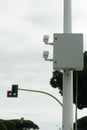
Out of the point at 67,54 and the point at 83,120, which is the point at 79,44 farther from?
the point at 83,120

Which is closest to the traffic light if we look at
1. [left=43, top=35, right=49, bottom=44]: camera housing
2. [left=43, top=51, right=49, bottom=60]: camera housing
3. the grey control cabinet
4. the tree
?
Answer: [left=43, top=51, right=49, bottom=60]: camera housing

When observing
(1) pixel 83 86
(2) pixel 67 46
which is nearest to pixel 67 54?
(2) pixel 67 46

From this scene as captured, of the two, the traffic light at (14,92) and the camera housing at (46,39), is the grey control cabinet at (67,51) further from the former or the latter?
the traffic light at (14,92)

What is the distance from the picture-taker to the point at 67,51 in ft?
52.2

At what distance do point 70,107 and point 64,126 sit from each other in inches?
23.4

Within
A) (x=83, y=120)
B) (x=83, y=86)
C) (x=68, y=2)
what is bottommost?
(x=83, y=120)

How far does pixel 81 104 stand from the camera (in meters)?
59.7

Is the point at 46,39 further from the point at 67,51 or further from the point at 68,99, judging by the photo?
the point at 68,99

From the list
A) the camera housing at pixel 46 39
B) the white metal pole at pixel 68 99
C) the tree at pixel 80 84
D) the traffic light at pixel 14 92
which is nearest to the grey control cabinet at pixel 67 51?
the white metal pole at pixel 68 99

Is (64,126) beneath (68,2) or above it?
beneath

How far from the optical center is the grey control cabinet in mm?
15656

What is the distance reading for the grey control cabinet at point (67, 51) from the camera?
15656mm

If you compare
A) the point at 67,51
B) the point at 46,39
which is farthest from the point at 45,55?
the point at 67,51

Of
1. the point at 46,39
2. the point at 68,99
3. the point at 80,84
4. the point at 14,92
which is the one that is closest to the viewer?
the point at 68,99
